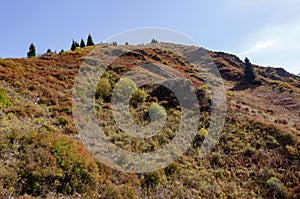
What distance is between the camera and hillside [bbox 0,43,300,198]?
978 centimetres

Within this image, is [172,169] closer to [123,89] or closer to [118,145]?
[118,145]

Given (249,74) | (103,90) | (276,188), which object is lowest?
(276,188)

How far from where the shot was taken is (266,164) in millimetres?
14914

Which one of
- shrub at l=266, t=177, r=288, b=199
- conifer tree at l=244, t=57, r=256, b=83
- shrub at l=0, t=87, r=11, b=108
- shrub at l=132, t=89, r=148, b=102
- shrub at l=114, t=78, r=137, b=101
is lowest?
shrub at l=266, t=177, r=288, b=199

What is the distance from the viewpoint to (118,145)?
1493 centimetres

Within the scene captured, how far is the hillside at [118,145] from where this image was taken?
9781 millimetres

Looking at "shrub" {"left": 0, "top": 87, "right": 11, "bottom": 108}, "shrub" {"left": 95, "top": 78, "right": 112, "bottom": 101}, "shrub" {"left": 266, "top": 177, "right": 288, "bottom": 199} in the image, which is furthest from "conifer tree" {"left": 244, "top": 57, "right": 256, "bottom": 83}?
"shrub" {"left": 0, "top": 87, "right": 11, "bottom": 108}

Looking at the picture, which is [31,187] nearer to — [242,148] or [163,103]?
[242,148]

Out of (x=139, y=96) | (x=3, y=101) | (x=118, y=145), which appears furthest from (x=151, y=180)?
(x=139, y=96)

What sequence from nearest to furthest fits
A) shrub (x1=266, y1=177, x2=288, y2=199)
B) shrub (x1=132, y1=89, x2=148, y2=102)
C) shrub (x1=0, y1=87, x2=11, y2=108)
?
1. shrub (x1=266, y1=177, x2=288, y2=199)
2. shrub (x1=0, y1=87, x2=11, y2=108)
3. shrub (x1=132, y1=89, x2=148, y2=102)

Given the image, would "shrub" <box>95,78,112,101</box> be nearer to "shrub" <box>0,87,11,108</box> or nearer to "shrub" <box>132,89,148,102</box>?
"shrub" <box>132,89,148,102</box>

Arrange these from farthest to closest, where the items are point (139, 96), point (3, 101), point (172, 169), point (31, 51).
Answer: point (31, 51), point (139, 96), point (3, 101), point (172, 169)

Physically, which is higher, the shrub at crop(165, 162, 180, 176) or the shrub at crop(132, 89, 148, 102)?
the shrub at crop(132, 89, 148, 102)

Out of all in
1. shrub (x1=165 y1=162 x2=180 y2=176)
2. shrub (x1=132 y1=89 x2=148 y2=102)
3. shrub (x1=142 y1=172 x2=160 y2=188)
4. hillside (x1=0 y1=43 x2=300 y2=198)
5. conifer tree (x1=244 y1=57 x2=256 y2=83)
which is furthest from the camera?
conifer tree (x1=244 y1=57 x2=256 y2=83)
